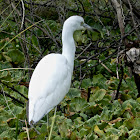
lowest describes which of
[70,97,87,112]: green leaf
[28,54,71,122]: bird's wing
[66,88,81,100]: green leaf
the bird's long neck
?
[70,97,87,112]: green leaf

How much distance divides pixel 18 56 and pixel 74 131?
1.85m

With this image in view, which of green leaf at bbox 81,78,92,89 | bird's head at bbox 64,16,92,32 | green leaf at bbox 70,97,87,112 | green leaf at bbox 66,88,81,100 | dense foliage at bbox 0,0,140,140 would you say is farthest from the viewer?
green leaf at bbox 81,78,92,89

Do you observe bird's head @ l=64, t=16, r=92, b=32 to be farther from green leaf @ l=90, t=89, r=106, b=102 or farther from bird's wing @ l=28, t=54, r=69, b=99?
green leaf @ l=90, t=89, r=106, b=102

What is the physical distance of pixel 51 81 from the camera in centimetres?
254

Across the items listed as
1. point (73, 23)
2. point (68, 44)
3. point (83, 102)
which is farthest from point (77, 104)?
point (73, 23)

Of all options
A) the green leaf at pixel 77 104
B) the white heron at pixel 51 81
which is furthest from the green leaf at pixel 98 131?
the green leaf at pixel 77 104

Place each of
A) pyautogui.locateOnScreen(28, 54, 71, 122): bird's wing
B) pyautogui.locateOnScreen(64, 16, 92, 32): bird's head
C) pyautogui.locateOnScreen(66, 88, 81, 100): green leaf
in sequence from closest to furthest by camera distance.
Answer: pyautogui.locateOnScreen(28, 54, 71, 122): bird's wing < pyautogui.locateOnScreen(64, 16, 92, 32): bird's head < pyautogui.locateOnScreen(66, 88, 81, 100): green leaf

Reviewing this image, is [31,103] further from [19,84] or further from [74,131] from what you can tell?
[19,84]

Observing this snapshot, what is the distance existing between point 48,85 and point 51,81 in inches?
1.8

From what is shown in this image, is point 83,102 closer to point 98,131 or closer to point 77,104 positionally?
point 77,104

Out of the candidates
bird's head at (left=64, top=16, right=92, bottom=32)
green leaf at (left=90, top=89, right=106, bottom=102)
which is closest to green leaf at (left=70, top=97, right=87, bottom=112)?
green leaf at (left=90, top=89, right=106, bottom=102)

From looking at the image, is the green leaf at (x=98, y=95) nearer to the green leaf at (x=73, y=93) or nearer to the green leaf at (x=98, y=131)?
the green leaf at (x=73, y=93)

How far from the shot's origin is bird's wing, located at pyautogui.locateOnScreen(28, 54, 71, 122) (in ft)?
7.84

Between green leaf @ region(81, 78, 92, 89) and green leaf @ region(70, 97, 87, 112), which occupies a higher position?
green leaf @ region(81, 78, 92, 89)
